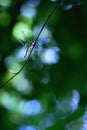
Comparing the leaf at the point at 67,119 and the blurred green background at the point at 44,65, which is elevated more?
the blurred green background at the point at 44,65

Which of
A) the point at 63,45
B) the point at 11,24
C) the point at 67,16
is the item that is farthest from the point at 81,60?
the point at 11,24

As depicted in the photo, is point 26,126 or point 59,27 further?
point 59,27

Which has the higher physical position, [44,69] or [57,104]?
[44,69]

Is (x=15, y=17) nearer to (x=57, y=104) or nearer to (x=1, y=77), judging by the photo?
(x=1, y=77)

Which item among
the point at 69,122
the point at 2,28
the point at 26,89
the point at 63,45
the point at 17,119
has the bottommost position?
the point at 69,122

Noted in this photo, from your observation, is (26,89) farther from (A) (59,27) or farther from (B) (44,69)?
(A) (59,27)

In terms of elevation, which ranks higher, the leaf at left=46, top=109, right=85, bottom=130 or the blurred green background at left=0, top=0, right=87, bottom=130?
the blurred green background at left=0, top=0, right=87, bottom=130

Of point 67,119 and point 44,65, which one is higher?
point 44,65
